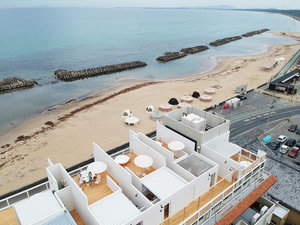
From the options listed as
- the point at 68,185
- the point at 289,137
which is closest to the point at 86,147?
the point at 68,185

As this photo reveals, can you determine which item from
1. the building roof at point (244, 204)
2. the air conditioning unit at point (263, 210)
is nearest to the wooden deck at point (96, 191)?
the building roof at point (244, 204)

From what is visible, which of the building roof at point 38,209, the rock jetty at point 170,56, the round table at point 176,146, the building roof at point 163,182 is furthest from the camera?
the rock jetty at point 170,56

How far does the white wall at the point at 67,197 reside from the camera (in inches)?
600

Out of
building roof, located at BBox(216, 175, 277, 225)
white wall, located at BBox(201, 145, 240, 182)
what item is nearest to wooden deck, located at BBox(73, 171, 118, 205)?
building roof, located at BBox(216, 175, 277, 225)

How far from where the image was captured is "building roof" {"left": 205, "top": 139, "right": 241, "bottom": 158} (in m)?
19.6

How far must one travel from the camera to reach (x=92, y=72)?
281 ft

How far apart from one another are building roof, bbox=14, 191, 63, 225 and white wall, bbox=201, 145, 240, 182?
471 inches

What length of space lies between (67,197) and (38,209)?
6.85ft

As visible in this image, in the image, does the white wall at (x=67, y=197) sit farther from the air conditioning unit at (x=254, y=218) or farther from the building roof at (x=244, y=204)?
the air conditioning unit at (x=254, y=218)

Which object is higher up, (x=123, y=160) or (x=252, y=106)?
(x=123, y=160)

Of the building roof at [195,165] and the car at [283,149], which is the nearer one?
the building roof at [195,165]

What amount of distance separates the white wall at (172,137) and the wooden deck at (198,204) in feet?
11.9

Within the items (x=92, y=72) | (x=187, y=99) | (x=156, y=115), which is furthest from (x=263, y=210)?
(x=92, y=72)

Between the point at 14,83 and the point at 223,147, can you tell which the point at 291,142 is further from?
the point at 14,83
